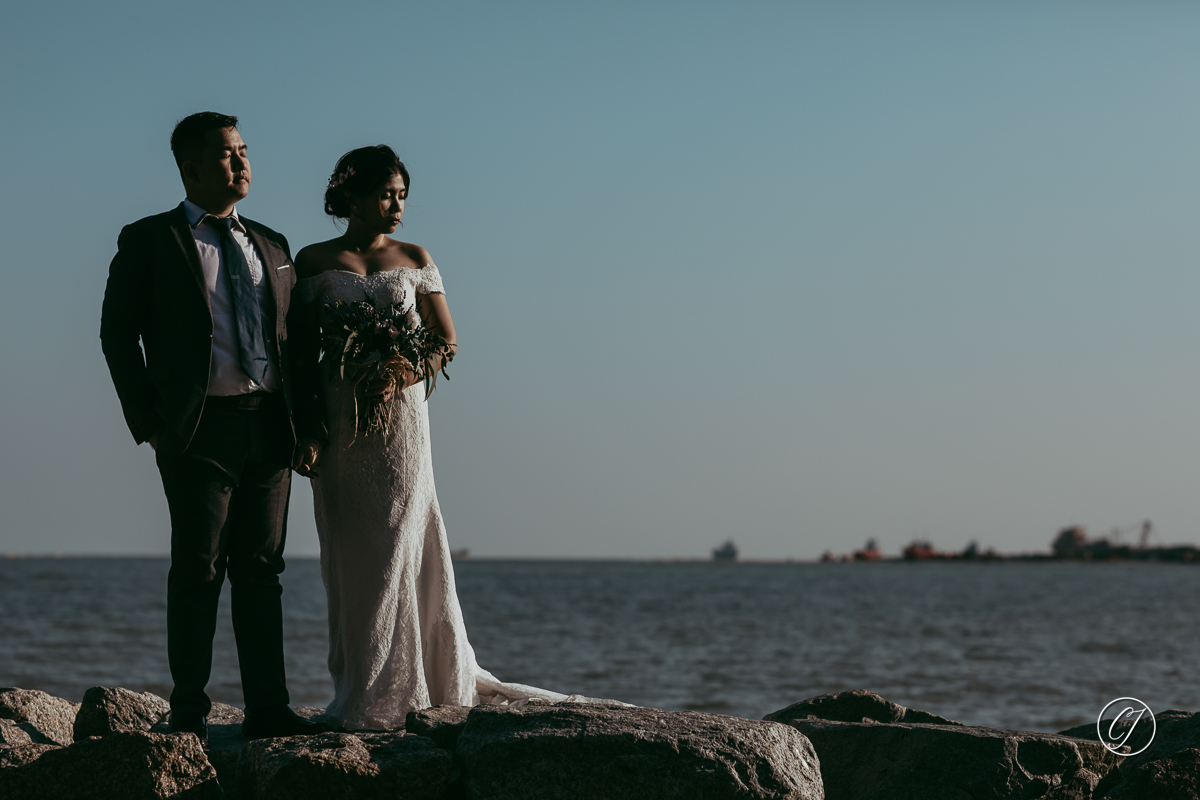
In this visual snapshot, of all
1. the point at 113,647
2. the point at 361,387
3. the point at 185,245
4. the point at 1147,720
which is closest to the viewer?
the point at 185,245

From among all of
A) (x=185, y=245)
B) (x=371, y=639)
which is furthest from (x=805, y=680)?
(x=185, y=245)

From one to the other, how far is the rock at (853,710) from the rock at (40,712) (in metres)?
3.92

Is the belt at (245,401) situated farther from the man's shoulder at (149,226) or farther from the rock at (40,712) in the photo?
the rock at (40,712)

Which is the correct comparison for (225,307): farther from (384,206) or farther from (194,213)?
(384,206)

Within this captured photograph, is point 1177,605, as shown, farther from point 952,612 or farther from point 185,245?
point 185,245

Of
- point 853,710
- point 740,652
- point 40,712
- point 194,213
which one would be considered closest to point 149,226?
point 194,213

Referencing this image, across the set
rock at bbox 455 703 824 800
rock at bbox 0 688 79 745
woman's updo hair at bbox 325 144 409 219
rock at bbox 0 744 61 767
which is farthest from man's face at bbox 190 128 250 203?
rock at bbox 0 688 79 745

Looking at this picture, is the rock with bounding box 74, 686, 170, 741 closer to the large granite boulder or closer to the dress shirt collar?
the dress shirt collar

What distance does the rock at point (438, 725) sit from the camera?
15.1 feet

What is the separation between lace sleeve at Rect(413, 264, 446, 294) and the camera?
5.18 metres

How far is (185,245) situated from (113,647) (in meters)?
20.0

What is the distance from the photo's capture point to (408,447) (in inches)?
202

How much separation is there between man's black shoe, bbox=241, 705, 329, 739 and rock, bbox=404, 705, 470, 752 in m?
0.37

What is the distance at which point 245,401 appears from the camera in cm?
453
